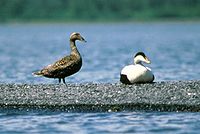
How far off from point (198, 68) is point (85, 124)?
807 inches

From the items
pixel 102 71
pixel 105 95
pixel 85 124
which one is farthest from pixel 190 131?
pixel 102 71

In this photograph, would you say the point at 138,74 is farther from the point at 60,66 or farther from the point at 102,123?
the point at 102,123

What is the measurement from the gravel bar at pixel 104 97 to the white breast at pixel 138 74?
0.79 ft

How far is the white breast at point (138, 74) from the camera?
854 inches

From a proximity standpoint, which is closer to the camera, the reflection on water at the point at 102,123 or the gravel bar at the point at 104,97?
the reflection on water at the point at 102,123

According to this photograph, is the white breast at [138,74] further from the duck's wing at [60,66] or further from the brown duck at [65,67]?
the duck's wing at [60,66]

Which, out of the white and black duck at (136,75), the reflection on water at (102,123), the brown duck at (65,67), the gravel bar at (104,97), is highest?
the brown duck at (65,67)

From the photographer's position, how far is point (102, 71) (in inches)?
1428

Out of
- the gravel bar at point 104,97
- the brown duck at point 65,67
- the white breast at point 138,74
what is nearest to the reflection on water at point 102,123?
the gravel bar at point 104,97

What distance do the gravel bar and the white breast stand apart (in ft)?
0.79

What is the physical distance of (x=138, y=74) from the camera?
21.7 m

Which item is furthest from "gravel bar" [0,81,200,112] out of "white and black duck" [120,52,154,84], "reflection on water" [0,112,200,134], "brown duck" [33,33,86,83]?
"brown duck" [33,33,86,83]

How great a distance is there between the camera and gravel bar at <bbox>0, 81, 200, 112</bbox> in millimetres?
19391

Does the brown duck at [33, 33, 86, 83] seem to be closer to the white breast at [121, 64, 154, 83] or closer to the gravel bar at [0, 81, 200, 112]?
the gravel bar at [0, 81, 200, 112]
